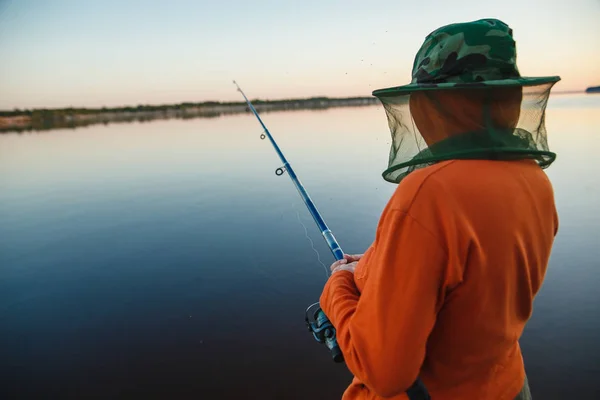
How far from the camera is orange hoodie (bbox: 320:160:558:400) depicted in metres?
0.82

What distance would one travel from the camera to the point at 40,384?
390 centimetres

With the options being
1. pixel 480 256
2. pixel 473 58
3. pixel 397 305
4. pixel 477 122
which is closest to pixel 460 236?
pixel 480 256

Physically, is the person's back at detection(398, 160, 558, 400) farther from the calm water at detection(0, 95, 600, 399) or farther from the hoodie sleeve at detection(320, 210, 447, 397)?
the calm water at detection(0, 95, 600, 399)

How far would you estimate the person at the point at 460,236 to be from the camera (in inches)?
32.7

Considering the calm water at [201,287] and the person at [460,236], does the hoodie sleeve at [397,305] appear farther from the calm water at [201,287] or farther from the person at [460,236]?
the calm water at [201,287]

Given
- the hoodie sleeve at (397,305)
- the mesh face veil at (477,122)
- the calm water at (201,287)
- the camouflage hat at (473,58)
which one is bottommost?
the calm water at (201,287)

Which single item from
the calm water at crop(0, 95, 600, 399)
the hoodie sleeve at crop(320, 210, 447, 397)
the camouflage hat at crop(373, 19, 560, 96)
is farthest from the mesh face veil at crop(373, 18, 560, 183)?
the calm water at crop(0, 95, 600, 399)

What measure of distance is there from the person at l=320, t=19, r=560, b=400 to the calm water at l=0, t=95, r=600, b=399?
3.11 m

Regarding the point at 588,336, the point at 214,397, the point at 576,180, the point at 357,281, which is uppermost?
the point at 357,281

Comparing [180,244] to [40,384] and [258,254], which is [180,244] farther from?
[40,384]

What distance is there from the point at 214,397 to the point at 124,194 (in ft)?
27.2

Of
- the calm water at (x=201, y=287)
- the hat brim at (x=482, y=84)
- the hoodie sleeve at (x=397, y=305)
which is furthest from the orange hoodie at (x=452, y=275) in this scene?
the calm water at (x=201, y=287)

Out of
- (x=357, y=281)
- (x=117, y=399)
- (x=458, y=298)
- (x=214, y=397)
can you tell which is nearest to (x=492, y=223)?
(x=458, y=298)

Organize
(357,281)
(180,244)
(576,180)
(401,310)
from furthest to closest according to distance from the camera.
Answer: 1. (576,180)
2. (180,244)
3. (357,281)
4. (401,310)
